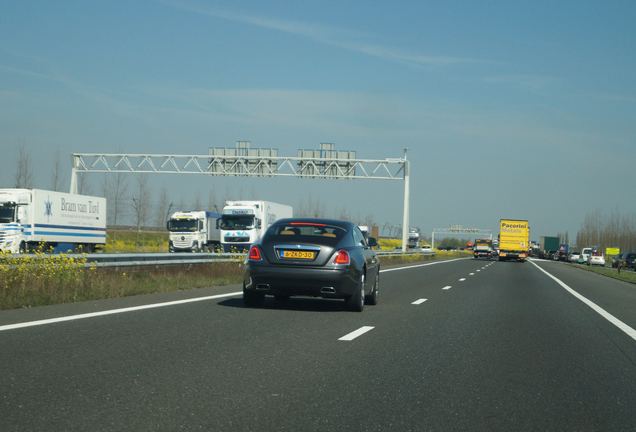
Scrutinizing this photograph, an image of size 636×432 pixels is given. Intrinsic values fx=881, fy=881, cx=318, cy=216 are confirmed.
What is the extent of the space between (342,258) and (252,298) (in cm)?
164

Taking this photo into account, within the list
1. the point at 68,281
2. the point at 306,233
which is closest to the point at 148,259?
the point at 68,281

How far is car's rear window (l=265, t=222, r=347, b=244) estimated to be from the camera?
13867 mm

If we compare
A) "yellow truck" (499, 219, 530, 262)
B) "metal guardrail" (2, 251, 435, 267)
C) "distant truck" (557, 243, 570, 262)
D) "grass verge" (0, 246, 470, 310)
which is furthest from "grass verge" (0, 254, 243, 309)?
"distant truck" (557, 243, 570, 262)

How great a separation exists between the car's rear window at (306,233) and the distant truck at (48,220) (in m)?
22.6

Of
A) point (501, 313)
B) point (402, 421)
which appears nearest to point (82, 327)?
point (402, 421)

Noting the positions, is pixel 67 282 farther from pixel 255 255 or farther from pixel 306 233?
pixel 306 233

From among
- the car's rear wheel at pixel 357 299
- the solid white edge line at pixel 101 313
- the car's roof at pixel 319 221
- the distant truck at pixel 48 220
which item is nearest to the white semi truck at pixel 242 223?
the distant truck at pixel 48 220

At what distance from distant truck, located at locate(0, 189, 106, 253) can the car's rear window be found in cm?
2257

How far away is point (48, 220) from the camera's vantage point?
4159 cm

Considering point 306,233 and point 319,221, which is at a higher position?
point 319,221

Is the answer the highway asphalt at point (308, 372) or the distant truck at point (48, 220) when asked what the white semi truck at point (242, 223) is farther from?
the highway asphalt at point (308, 372)

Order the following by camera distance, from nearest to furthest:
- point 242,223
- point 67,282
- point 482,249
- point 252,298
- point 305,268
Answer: point 305,268 → point 252,298 → point 67,282 → point 242,223 → point 482,249

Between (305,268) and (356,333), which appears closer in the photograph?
(356,333)

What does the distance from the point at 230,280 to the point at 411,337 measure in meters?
12.5
